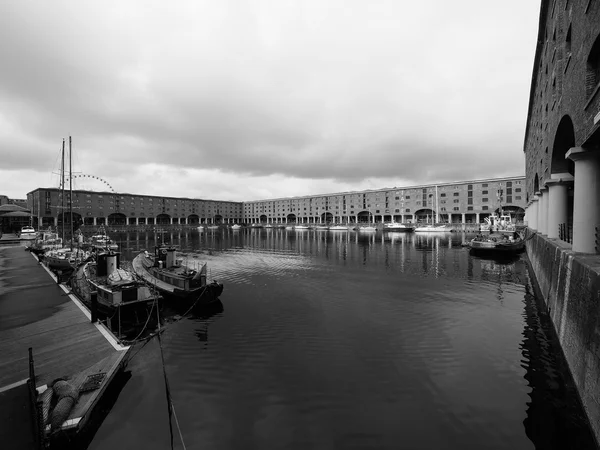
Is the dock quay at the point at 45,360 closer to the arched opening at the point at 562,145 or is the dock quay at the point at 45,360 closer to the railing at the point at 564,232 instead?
the railing at the point at 564,232

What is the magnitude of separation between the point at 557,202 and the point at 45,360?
32929 millimetres

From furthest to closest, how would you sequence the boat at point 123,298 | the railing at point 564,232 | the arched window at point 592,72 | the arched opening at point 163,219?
the arched opening at point 163,219
the railing at point 564,232
the boat at point 123,298
the arched window at point 592,72

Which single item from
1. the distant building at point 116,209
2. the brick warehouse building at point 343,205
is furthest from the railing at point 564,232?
the distant building at point 116,209

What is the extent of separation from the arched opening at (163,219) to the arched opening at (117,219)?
17896 mm

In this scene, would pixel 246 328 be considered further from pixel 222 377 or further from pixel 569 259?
pixel 569 259

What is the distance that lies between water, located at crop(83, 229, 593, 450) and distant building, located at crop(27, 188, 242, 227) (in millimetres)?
125342

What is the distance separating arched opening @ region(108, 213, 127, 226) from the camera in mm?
149125

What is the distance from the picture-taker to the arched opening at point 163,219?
170m

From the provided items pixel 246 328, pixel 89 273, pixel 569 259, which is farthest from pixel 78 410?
pixel 89 273

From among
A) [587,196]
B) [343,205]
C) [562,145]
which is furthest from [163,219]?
[587,196]

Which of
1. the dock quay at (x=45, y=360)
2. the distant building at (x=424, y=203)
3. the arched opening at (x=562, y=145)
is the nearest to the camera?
the dock quay at (x=45, y=360)

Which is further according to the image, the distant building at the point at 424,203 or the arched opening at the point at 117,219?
the arched opening at the point at 117,219

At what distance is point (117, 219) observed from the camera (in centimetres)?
15388

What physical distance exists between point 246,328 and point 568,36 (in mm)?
26681
